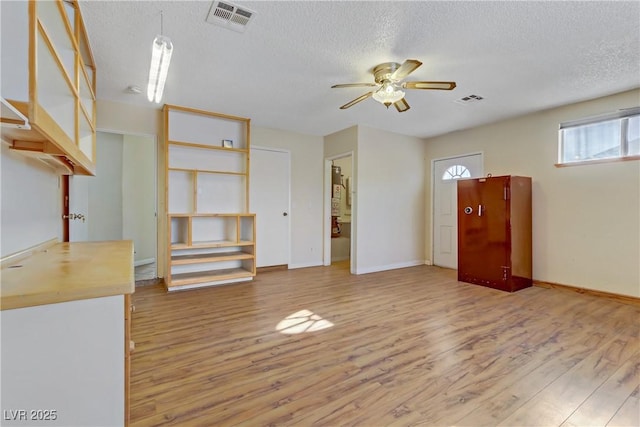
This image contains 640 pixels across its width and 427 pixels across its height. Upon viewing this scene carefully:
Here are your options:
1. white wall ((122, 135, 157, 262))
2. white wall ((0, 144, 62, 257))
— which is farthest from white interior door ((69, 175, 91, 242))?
white wall ((0, 144, 62, 257))

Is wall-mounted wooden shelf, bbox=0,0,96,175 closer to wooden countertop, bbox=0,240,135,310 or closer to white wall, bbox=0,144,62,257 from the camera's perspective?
white wall, bbox=0,144,62,257

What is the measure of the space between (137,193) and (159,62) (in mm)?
3878

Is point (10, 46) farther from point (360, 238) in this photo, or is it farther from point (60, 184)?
point (360, 238)

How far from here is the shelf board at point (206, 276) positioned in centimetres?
388

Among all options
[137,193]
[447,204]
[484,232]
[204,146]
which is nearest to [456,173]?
[447,204]

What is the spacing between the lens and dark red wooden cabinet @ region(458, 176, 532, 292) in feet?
13.0

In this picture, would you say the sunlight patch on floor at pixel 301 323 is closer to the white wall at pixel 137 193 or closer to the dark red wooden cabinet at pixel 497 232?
the dark red wooden cabinet at pixel 497 232

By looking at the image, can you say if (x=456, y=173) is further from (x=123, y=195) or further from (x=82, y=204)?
(x=82, y=204)

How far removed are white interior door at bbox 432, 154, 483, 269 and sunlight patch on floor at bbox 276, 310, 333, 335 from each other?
358 cm

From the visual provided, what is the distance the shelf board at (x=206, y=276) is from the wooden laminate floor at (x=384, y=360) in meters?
0.34

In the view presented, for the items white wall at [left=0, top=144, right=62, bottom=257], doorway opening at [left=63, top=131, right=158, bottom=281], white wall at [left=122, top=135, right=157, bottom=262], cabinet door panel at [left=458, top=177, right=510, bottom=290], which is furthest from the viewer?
white wall at [left=122, top=135, right=157, bottom=262]

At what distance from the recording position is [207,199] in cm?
444

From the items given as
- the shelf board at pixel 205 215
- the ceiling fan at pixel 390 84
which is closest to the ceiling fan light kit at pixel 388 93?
the ceiling fan at pixel 390 84

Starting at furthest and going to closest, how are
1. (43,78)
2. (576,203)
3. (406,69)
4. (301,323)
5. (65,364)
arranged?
(576,203) → (301,323) → (406,69) → (43,78) → (65,364)
